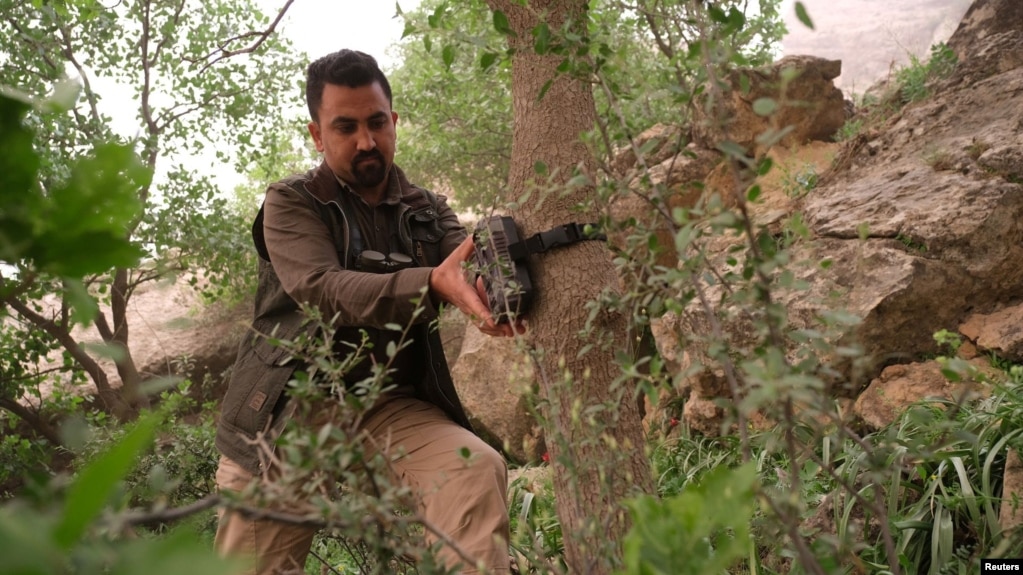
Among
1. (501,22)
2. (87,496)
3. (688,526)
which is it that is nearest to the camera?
(87,496)

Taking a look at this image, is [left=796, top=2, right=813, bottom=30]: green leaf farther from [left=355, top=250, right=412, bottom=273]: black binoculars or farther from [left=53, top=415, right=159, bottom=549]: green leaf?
[left=355, top=250, right=412, bottom=273]: black binoculars

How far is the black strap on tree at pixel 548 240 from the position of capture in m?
2.55

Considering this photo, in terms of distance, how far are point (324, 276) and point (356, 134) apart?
0.72 metres

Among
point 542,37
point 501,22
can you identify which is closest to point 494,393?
point 501,22

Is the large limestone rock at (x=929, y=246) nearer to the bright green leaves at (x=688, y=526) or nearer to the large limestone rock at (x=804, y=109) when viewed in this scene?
the large limestone rock at (x=804, y=109)

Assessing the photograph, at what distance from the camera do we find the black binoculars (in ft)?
9.71

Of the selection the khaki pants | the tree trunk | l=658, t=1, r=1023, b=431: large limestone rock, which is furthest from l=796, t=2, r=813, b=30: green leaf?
l=658, t=1, r=1023, b=431: large limestone rock

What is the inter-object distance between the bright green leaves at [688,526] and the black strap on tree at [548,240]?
1608 mm

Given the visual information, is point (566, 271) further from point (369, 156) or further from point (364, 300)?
point (369, 156)

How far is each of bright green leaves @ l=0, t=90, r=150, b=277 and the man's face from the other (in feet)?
8.44

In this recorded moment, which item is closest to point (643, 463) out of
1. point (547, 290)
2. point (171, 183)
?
point (547, 290)

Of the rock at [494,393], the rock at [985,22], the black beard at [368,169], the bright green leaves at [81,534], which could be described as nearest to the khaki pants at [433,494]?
the black beard at [368,169]

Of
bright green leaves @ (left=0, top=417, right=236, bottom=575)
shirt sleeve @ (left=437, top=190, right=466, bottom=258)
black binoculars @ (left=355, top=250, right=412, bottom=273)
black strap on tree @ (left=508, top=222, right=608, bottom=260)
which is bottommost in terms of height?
bright green leaves @ (left=0, top=417, right=236, bottom=575)

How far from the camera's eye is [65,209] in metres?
0.62
